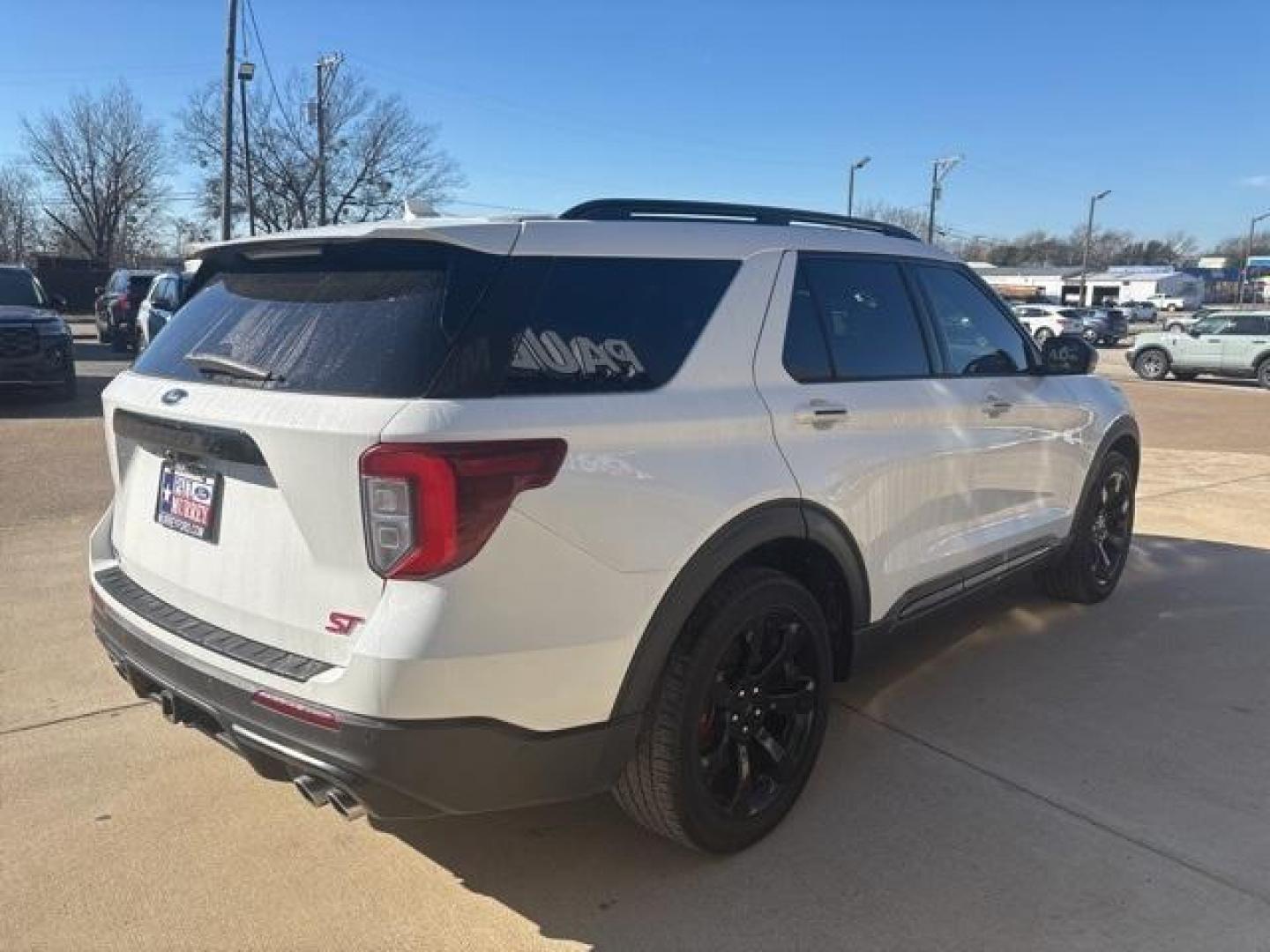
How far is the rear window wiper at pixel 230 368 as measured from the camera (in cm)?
254

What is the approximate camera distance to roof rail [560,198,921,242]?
9.76 feet

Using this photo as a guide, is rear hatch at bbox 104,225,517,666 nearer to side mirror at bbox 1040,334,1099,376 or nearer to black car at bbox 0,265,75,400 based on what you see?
side mirror at bbox 1040,334,1099,376

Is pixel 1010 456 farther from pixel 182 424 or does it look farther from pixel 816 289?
pixel 182 424

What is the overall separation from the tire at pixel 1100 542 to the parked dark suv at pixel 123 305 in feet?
66.7

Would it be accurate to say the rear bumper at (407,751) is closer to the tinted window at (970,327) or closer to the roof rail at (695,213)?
the roof rail at (695,213)

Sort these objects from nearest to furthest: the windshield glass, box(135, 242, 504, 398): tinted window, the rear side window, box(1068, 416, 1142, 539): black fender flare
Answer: box(135, 242, 504, 398): tinted window, box(1068, 416, 1142, 539): black fender flare, the windshield glass, the rear side window

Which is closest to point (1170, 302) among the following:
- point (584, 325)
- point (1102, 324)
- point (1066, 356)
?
point (1102, 324)

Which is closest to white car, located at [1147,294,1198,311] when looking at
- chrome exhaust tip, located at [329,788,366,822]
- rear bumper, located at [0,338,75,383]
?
rear bumper, located at [0,338,75,383]

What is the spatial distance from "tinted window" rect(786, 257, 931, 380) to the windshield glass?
42.5 ft

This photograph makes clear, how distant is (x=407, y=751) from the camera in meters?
2.24

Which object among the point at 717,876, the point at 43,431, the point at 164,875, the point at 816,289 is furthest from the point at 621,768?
the point at 43,431

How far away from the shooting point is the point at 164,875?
9.34ft

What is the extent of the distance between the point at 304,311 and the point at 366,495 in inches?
26.4

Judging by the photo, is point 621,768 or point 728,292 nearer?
point 621,768
